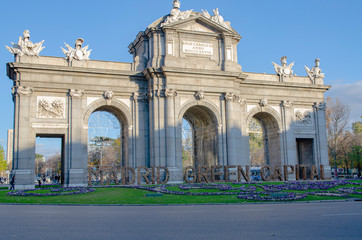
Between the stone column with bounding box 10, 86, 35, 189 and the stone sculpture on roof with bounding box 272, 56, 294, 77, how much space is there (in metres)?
29.7

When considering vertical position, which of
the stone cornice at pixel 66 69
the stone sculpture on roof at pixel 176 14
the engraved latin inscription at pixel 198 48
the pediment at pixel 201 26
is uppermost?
the stone sculpture on roof at pixel 176 14

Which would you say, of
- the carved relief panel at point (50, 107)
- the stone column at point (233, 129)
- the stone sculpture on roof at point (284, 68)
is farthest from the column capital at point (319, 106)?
the carved relief panel at point (50, 107)

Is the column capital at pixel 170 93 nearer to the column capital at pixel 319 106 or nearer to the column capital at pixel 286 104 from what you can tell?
the column capital at pixel 286 104

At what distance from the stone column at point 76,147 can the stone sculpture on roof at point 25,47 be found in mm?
5424

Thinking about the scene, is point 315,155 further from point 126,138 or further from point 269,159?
point 126,138

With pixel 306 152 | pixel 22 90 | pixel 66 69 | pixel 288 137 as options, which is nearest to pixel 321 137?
pixel 306 152

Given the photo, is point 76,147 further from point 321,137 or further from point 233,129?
point 321,137

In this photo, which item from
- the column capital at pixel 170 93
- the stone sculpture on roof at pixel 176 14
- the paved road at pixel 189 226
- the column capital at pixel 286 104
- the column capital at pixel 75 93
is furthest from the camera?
the column capital at pixel 286 104

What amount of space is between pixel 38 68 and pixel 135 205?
23.6 m

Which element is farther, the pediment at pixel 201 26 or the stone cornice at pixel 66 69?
the pediment at pixel 201 26

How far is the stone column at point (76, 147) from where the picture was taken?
40.4 meters

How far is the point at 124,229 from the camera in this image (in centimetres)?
1280

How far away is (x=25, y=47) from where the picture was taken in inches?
1608

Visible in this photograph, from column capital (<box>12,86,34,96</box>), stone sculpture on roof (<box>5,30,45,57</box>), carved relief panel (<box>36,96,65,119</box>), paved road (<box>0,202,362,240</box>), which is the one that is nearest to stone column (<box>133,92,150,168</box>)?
carved relief panel (<box>36,96,65,119</box>)
